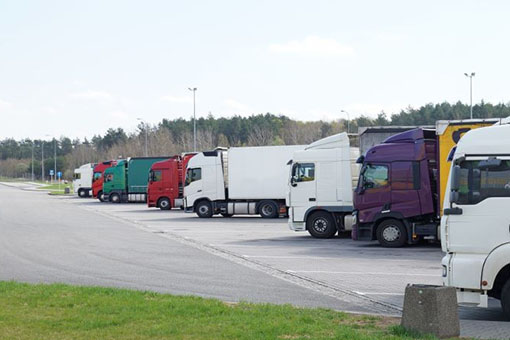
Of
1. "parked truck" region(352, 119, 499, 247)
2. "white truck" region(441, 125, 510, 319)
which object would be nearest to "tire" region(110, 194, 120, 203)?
"parked truck" region(352, 119, 499, 247)

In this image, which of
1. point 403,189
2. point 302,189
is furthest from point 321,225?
point 403,189

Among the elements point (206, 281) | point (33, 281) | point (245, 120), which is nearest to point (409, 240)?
point (206, 281)

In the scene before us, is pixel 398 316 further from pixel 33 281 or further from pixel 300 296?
pixel 33 281

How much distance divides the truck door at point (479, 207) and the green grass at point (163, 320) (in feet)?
4.97

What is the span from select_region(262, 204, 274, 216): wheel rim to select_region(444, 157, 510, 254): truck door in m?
26.5

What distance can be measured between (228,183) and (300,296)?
24.7 meters

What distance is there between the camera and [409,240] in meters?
22.1

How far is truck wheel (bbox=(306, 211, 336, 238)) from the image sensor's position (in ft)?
86.8

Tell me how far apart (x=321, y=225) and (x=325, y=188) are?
120 cm

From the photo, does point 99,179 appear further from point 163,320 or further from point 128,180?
point 163,320

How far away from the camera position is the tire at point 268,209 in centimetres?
3769

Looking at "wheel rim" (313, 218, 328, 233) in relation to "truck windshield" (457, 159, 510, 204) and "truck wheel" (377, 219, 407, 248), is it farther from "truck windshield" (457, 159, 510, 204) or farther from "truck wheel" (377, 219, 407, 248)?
"truck windshield" (457, 159, 510, 204)

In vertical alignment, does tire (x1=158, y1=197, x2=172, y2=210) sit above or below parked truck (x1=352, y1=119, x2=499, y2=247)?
below

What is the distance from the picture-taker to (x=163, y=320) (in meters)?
10.5
